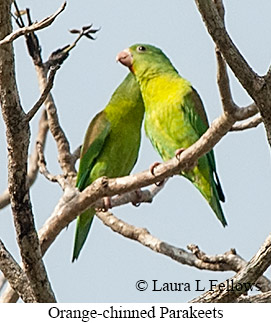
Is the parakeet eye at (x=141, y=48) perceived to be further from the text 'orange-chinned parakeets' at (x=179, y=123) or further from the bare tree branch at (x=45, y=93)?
the bare tree branch at (x=45, y=93)

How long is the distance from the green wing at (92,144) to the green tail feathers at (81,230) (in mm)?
232

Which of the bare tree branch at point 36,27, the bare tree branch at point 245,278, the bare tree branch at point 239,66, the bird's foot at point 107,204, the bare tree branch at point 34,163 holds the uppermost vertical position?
the bare tree branch at point 36,27

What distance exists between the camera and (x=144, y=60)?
541cm

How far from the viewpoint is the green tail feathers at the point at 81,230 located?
5.36 metres

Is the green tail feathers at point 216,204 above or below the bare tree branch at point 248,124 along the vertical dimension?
below

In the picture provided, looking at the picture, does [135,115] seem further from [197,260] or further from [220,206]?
[197,260]

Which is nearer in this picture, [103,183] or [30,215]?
[30,215]

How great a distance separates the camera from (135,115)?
5.52 m

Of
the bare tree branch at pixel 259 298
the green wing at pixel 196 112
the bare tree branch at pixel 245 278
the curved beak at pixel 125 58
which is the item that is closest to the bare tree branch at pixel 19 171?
the bare tree branch at pixel 245 278

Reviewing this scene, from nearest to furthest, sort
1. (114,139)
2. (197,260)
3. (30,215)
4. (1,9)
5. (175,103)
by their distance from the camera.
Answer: (1,9) → (30,215) → (197,260) → (175,103) → (114,139)

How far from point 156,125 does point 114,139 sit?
65 cm

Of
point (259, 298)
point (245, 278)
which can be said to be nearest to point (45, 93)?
point (245, 278)

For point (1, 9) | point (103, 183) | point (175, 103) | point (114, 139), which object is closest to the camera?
point (1, 9)
